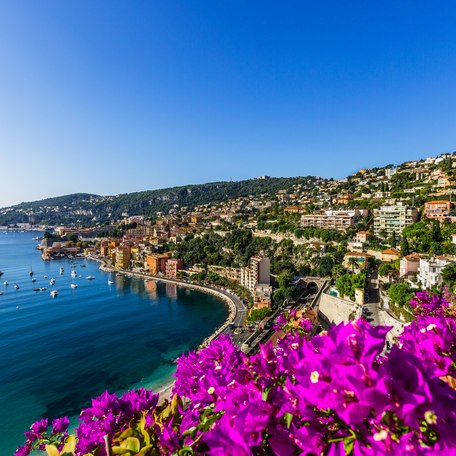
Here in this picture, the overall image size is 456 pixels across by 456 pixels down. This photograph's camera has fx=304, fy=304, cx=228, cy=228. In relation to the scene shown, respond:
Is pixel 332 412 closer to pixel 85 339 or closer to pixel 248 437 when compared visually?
pixel 248 437

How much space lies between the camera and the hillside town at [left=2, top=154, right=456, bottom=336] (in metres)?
17.5

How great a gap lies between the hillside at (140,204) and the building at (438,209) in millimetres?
60681

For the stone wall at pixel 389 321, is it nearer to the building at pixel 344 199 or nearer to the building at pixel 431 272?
the building at pixel 431 272

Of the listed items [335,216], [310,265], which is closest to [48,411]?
[310,265]

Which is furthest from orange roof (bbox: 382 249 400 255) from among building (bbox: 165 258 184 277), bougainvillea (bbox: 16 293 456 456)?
bougainvillea (bbox: 16 293 456 456)

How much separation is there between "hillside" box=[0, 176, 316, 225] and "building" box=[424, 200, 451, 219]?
2389 inches

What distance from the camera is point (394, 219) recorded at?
91.4ft

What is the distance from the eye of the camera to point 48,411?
12055 millimetres

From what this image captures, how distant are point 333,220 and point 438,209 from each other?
30.8ft

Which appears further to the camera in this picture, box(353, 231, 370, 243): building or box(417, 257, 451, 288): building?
box(353, 231, 370, 243): building

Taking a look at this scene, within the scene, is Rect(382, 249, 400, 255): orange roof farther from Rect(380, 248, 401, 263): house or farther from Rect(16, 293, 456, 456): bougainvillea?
Rect(16, 293, 456, 456): bougainvillea

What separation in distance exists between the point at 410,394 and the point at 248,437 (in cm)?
49

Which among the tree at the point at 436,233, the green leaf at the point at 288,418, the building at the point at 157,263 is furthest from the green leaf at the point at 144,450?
the building at the point at 157,263

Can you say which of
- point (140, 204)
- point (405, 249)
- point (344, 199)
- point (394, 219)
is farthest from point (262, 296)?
point (140, 204)
